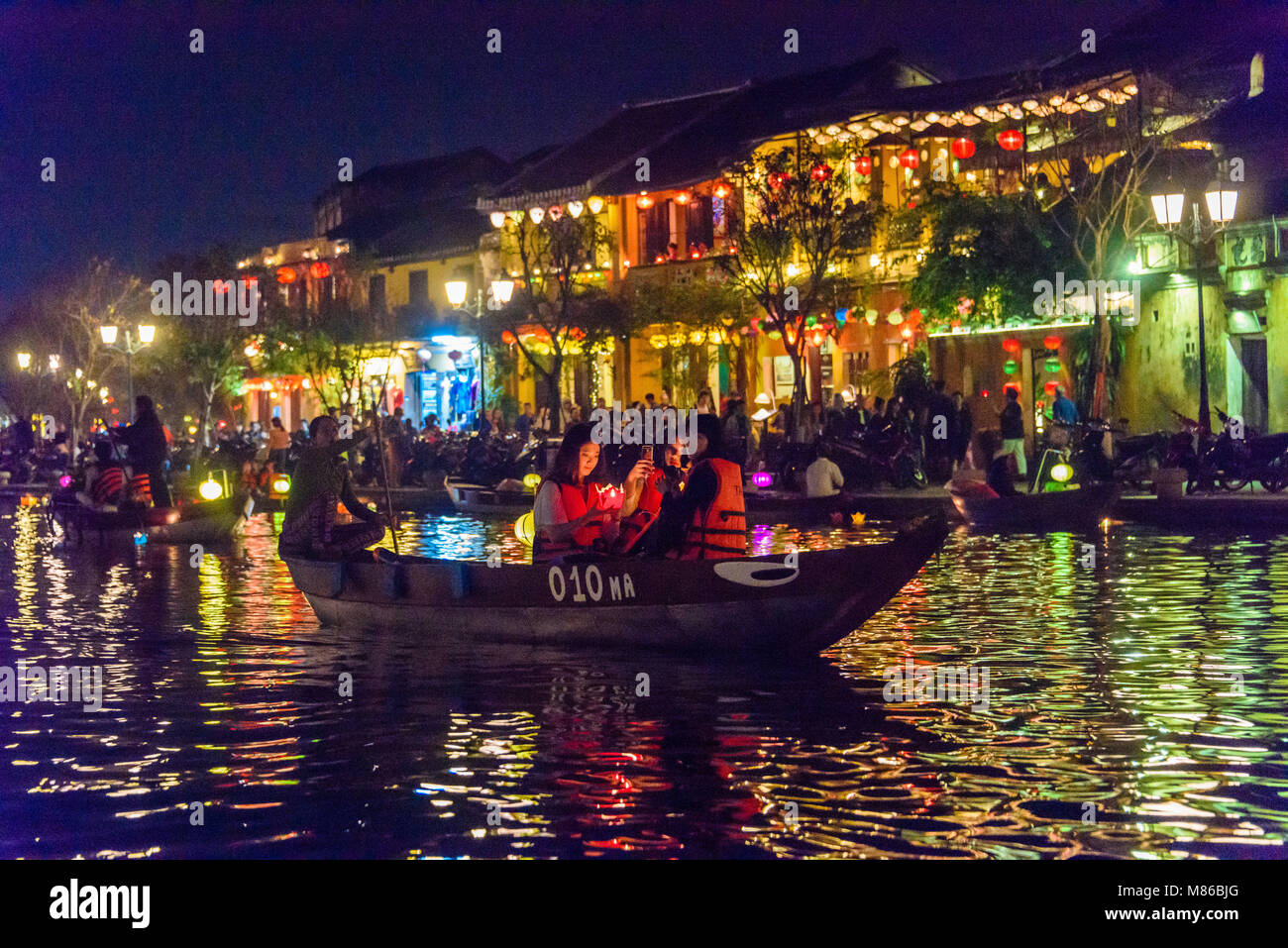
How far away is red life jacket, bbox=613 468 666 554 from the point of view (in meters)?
12.7

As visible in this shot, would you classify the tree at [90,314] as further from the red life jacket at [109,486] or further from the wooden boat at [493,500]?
the red life jacket at [109,486]

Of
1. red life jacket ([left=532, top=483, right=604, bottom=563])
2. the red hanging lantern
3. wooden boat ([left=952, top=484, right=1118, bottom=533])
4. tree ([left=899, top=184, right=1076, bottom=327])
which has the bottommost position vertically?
wooden boat ([left=952, top=484, right=1118, bottom=533])

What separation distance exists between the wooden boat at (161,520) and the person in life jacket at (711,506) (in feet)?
40.9

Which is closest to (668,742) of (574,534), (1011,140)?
(574,534)

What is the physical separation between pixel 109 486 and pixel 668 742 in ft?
50.5

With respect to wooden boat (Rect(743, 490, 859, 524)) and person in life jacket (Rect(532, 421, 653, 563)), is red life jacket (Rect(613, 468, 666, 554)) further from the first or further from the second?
wooden boat (Rect(743, 490, 859, 524))

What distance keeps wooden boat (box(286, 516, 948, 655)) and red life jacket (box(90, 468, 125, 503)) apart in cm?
1089

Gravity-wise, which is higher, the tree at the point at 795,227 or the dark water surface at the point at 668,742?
the tree at the point at 795,227

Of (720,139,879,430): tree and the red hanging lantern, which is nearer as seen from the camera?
the red hanging lantern

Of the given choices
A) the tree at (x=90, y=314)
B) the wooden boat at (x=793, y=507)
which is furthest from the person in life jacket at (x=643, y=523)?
the tree at (x=90, y=314)

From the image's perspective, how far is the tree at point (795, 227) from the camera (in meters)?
33.9

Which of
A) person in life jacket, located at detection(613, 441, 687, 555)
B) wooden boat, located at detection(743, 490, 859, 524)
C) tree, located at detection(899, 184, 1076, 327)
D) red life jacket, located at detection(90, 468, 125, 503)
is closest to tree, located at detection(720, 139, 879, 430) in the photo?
tree, located at detection(899, 184, 1076, 327)

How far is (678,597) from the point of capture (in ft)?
38.4
